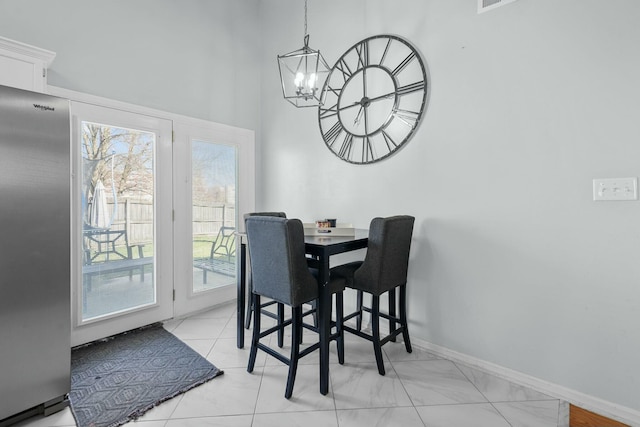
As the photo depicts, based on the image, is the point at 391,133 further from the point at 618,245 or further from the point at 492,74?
the point at 618,245

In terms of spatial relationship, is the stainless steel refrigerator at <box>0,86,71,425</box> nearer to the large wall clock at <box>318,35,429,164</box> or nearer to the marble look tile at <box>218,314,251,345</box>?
the marble look tile at <box>218,314,251,345</box>

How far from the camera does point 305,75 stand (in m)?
2.12

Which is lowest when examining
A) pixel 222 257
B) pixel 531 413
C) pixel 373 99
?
pixel 531 413

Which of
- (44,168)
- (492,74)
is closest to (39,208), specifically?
(44,168)

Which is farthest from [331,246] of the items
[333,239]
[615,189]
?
[615,189]

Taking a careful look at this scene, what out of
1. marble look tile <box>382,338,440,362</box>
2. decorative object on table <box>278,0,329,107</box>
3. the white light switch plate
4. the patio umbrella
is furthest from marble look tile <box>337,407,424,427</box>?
the patio umbrella

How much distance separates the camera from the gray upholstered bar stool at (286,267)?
185 centimetres

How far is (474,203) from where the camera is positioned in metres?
2.19

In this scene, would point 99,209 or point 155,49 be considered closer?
point 99,209

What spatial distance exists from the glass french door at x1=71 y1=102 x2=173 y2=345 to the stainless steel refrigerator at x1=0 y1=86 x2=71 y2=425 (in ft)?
2.67

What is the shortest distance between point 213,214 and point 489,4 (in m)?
3.00

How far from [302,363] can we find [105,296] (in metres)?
1.77

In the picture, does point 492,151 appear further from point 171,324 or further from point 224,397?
point 171,324

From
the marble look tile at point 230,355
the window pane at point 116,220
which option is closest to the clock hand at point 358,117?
the window pane at point 116,220
